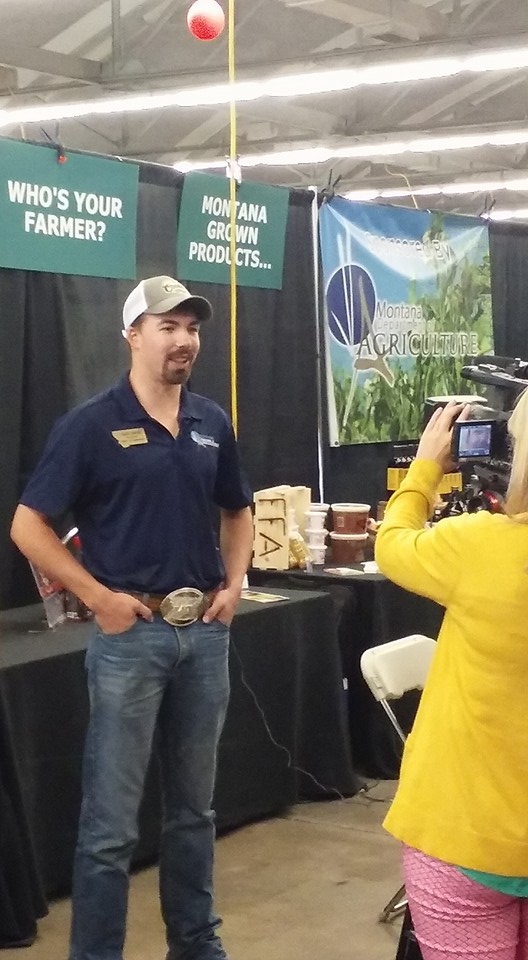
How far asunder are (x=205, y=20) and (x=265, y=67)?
451cm

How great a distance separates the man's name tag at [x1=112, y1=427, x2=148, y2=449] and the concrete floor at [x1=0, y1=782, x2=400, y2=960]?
4.15ft

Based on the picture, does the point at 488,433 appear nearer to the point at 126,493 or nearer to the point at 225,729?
the point at 126,493

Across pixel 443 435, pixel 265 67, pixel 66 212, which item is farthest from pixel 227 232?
pixel 265 67

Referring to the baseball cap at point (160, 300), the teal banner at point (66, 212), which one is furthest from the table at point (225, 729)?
the teal banner at point (66, 212)

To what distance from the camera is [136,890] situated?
331 cm

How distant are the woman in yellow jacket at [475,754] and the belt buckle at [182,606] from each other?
85 centimetres

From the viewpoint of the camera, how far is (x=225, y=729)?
3639 mm

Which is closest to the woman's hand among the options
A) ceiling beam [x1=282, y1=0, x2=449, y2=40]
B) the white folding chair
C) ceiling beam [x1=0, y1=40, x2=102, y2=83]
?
the white folding chair

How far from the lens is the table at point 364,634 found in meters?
4.21

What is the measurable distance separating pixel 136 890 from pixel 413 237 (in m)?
3.14

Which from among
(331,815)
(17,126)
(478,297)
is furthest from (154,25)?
(331,815)

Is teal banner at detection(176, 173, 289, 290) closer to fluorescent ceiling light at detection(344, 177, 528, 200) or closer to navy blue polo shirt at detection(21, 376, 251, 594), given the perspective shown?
navy blue polo shirt at detection(21, 376, 251, 594)

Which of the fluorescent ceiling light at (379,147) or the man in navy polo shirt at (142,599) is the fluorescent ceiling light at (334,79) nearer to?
the fluorescent ceiling light at (379,147)

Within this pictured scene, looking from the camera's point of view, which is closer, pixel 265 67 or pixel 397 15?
pixel 265 67
